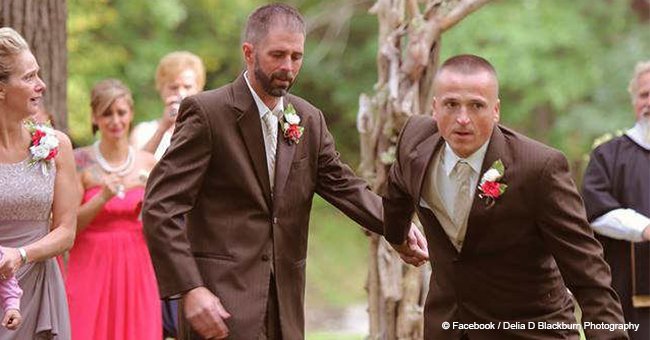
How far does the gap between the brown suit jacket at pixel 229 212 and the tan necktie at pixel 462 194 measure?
2.89ft

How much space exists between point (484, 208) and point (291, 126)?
1.11 m

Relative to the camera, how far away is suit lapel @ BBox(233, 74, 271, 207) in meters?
5.61

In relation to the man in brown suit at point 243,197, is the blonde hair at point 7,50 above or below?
above

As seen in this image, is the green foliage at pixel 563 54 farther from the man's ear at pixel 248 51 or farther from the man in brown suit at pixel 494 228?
the man in brown suit at pixel 494 228

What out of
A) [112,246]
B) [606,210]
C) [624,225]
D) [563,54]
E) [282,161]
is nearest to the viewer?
[282,161]

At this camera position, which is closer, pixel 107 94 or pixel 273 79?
pixel 273 79

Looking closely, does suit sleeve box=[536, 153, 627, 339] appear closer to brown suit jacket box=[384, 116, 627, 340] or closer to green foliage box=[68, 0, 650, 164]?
brown suit jacket box=[384, 116, 627, 340]

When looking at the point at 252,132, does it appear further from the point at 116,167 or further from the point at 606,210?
the point at 606,210

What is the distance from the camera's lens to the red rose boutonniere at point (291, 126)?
5715 millimetres

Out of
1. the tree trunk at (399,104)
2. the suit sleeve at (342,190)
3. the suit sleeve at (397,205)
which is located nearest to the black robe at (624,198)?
the tree trunk at (399,104)

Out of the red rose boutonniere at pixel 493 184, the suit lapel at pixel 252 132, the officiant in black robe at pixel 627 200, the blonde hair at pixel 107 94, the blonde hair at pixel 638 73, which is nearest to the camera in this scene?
the red rose boutonniere at pixel 493 184

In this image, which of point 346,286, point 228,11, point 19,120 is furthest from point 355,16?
point 19,120

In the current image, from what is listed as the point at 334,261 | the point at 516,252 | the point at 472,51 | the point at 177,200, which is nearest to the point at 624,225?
the point at 516,252

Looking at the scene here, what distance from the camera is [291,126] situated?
5.71m
